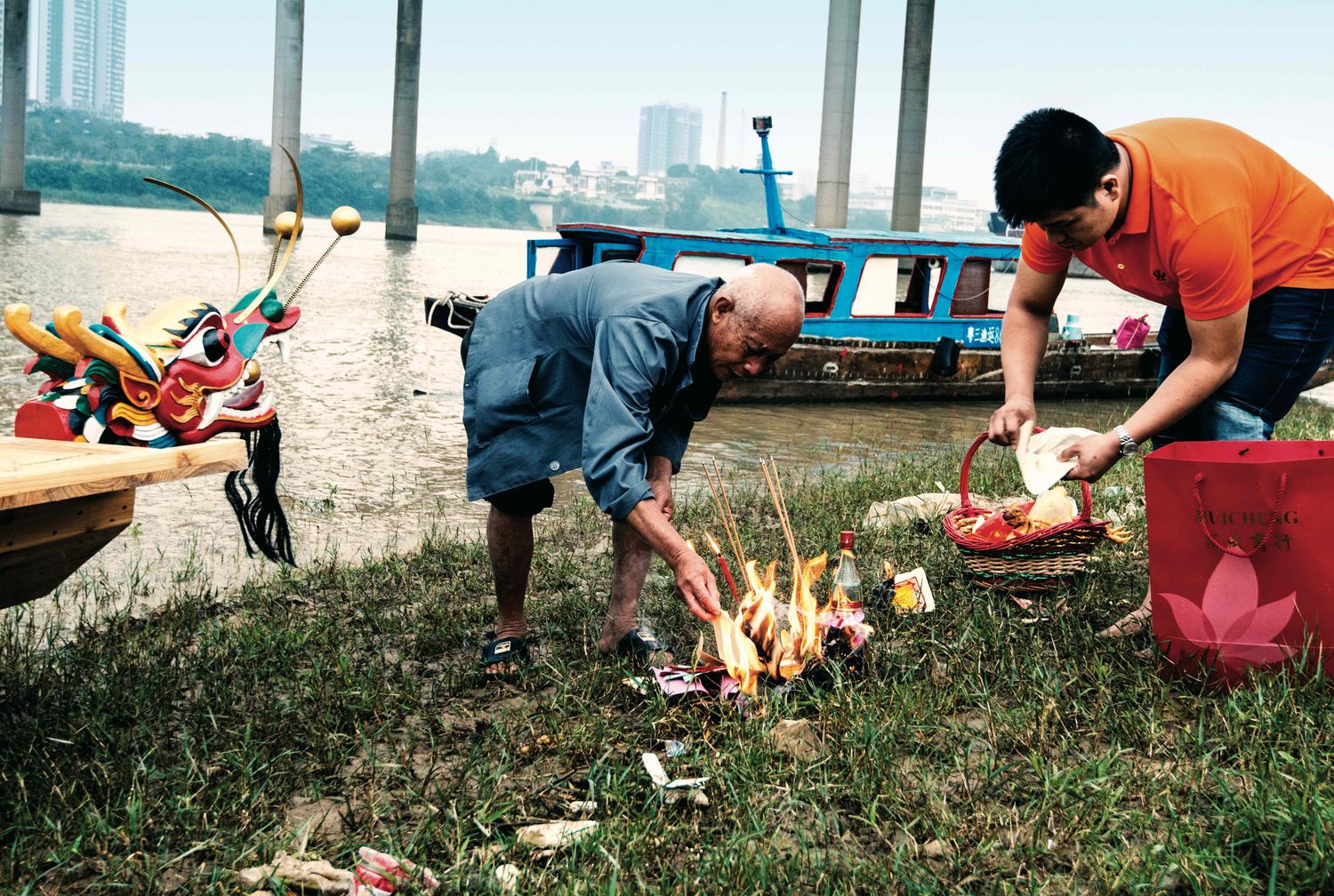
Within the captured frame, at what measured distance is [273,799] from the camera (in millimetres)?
2826

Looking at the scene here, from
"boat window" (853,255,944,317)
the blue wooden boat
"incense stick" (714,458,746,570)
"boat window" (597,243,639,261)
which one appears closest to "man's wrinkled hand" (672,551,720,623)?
"incense stick" (714,458,746,570)

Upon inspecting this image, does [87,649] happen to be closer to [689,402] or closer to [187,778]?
[187,778]

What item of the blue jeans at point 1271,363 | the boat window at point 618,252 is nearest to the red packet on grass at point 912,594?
the blue jeans at point 1271,363

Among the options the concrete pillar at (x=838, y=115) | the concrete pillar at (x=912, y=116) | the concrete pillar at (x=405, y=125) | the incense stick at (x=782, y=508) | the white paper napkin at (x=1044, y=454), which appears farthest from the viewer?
the concrete pillar at (x=405, y=125)

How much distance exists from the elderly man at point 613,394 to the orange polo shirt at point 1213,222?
1.03 m

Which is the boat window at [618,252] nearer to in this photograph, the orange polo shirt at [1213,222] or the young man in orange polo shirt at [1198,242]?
the young man in orange polo shirt at [1198,242]

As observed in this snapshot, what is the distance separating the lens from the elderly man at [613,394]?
9.98ft

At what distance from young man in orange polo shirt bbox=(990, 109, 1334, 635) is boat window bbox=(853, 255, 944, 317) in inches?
393

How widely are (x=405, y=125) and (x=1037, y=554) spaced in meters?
50.5

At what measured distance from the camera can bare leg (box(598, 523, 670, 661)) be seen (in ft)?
12.8

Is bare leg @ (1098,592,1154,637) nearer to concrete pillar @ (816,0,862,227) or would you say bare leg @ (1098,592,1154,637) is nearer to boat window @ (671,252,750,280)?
boat window @ (671,252,750,280)

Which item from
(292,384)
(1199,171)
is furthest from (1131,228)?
(292,384)

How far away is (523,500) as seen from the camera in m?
3.73

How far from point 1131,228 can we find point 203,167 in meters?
73.1
